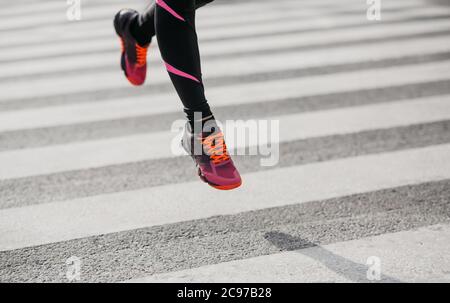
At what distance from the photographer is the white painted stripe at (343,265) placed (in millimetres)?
2279

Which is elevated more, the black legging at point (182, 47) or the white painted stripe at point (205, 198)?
the black legging at point (182, 47)

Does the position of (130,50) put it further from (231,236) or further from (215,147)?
(231,236)

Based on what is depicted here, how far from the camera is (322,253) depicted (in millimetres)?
2461

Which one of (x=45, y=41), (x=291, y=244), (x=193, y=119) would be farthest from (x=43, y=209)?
(x=45, y=41)

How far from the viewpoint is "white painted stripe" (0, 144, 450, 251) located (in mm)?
2781

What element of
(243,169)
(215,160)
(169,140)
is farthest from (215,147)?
(169,140)

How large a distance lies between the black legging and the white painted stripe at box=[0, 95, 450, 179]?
1.04m

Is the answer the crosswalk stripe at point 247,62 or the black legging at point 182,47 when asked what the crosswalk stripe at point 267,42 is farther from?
the black legging at point 182,47

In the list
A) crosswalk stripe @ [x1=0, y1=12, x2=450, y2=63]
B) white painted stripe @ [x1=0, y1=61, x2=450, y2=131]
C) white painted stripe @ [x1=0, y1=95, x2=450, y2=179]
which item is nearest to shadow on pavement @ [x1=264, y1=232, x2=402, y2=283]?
white painted stripe @ [x1=0, y1=95, x2=450, y2=179]

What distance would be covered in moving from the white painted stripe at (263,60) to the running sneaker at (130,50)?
5.42 ft

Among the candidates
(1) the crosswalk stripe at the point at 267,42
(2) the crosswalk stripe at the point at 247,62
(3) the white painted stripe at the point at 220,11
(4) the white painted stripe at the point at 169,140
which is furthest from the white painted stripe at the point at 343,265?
(3) the white painted stripe at the point at 220,11

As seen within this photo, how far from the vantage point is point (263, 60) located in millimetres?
5973

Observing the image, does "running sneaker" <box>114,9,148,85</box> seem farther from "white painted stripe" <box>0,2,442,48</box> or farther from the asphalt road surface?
"white painted stripe" <box>0,2,442,48</box>

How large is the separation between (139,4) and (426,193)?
7370 millimetres
